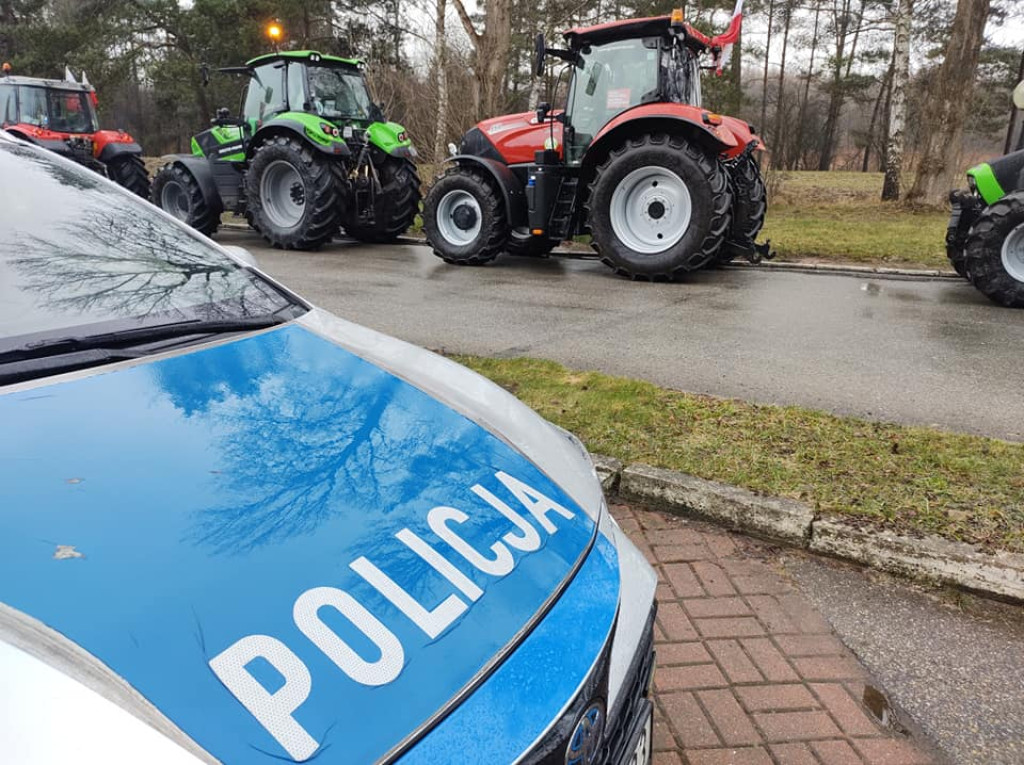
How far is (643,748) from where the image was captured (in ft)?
4.97

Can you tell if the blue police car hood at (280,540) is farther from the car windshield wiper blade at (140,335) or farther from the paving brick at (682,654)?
the paving brick at (682,654)

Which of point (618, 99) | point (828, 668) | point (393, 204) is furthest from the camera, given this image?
point (393, 204)

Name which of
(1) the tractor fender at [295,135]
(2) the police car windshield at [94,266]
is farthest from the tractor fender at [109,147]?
(2) the police car windshield at [94,266]

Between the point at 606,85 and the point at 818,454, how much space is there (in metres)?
6.56

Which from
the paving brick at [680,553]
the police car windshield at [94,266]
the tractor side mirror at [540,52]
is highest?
the tractor side mirror at [540,52]

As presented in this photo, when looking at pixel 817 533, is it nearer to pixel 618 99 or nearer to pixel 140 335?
pixel 140 335

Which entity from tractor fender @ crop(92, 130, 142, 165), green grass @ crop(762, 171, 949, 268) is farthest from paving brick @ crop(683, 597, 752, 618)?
tractor fender @ crop(92, 130, 142, 165)

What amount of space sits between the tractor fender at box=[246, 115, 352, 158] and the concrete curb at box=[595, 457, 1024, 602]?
8125mm

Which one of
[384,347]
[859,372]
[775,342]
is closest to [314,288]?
[775,342]

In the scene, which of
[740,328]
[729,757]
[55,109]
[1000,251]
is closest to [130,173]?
[55,109]

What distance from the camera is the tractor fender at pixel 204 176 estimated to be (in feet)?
38.5

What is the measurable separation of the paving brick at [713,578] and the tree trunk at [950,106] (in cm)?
1533

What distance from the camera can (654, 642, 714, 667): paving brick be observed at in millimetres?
2245

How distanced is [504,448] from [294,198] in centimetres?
1027
